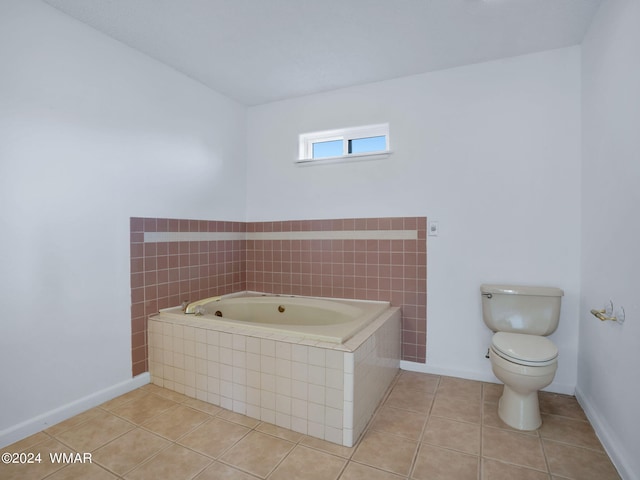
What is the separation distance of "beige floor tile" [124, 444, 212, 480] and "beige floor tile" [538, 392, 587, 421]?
1.99 meters

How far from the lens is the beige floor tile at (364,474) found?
1442 mm

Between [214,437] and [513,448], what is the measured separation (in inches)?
60.7

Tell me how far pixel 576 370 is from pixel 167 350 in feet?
9.10


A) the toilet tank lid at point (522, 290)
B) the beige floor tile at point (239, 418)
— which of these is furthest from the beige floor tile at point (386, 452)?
the toilet tank lid at point (522, 290)

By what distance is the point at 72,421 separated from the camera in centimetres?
188

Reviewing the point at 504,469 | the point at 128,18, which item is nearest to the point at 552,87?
the point at 504,469

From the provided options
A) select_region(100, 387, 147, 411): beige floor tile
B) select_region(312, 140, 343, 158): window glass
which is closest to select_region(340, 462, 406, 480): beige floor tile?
select_region(100, 387, 147, 411): beige floor tile

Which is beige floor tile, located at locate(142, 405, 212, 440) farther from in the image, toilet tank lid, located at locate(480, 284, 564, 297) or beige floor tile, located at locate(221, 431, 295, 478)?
toilet tank lid, located at locate(480, 284, 564, 297)

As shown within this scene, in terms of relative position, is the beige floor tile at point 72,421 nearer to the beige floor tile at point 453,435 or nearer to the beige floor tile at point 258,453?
the beige floor tile at point 258,453

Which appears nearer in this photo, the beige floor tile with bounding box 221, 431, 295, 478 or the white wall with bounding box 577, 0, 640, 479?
the white wall with bounding box 577, 0, 640, 479

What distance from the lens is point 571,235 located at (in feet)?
7.17

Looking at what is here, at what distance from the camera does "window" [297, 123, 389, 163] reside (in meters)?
2.77

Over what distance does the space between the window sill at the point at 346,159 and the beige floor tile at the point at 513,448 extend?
1.99m

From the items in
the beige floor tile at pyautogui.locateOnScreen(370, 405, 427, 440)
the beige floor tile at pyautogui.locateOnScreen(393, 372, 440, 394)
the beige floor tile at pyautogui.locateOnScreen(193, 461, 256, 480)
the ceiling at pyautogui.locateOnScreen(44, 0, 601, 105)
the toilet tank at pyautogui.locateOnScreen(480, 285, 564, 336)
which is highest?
the ceiling at pyautogui.locateOnScreen(44, 0, 601, 105)
